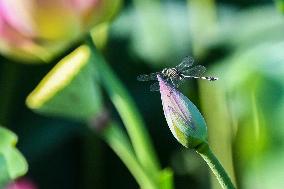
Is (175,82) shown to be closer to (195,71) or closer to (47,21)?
(195,71)

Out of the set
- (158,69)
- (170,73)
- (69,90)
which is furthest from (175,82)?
(158,69)

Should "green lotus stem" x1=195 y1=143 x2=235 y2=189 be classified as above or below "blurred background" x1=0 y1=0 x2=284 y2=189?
above

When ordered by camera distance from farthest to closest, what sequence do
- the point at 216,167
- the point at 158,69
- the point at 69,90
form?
the point at 158,69 < the point at 69,90 < the point at 216,167

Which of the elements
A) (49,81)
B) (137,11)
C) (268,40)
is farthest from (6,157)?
(137,11)

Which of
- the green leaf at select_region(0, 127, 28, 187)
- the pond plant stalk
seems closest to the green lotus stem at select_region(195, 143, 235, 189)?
the pond plant stalk

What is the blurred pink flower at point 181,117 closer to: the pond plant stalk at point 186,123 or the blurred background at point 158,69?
the pond plant stalk at point 186,123

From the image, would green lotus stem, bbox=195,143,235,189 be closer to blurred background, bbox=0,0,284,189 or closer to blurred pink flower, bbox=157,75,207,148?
blurred pink flower, bbox=157,75,207,148
